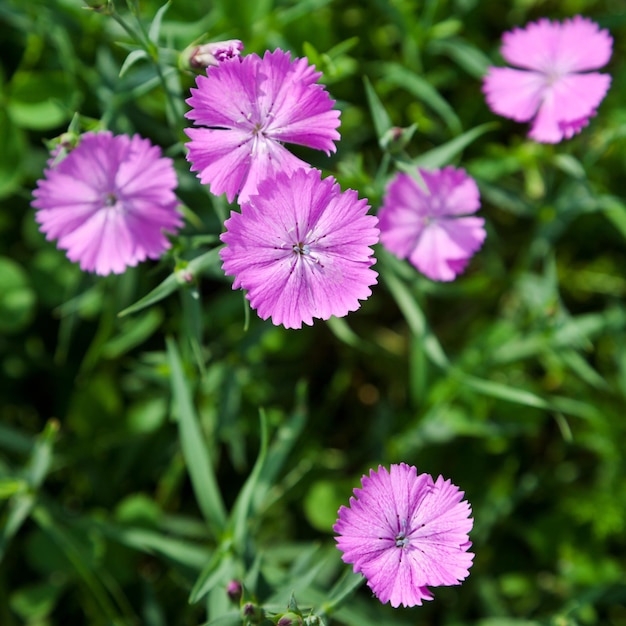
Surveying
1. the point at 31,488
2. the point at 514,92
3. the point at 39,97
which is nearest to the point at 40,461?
the point at 31,488

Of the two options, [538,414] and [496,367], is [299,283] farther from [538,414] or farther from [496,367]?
[538,414]

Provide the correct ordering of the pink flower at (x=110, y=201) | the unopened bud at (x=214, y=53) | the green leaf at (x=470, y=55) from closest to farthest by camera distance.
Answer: the unopened bud at (x=214, y=53), the pink flower at (x=110, y=201), the green leaf at (x=470, y=55)

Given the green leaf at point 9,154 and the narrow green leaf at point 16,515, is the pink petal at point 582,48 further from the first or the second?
the narrow green leaf at point 16,515

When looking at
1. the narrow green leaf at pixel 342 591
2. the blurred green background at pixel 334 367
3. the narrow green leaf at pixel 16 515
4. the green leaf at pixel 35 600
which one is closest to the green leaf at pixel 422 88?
the blurred green background at pixel 334 367

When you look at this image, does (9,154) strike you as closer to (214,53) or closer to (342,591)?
(214,53)

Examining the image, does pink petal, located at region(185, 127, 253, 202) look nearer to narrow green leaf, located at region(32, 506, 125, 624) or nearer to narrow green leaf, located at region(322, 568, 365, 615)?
narrow green leaf, located at region(322, 568, 365, 615)
